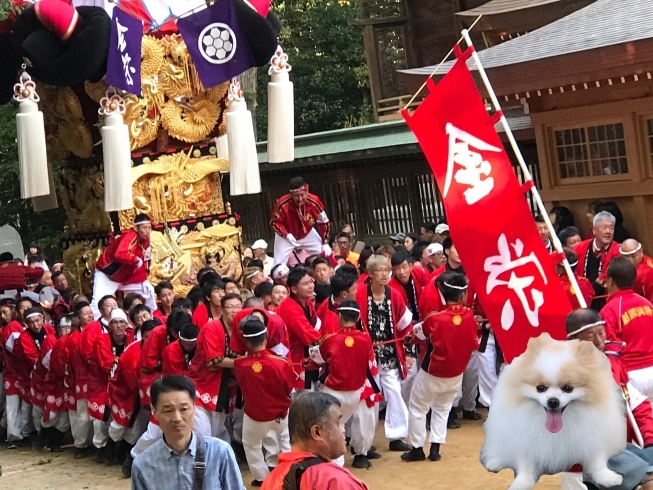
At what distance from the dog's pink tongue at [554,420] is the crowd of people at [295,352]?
1.30 m

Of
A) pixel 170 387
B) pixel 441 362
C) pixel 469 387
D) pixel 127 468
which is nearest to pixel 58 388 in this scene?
pixel 127 468

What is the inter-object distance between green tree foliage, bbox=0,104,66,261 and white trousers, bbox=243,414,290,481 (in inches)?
496

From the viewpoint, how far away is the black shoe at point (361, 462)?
25.9 ft

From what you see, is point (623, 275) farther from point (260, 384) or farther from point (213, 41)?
point (213, 41)

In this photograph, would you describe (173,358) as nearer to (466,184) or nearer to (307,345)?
(307,345)

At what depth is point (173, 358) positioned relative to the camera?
7.84 m

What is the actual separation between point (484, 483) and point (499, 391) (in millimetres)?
2972

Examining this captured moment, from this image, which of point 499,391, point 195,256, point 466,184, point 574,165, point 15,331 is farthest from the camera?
point 195,256

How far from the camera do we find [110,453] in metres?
8.98

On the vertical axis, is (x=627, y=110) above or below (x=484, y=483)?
above

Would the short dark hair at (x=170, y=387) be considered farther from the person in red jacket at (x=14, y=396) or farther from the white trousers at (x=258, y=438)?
the person in red jacket at (x=14, y=396)

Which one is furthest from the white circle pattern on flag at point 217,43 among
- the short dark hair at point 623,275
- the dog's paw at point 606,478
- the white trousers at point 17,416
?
the dog's paw at point 606,478

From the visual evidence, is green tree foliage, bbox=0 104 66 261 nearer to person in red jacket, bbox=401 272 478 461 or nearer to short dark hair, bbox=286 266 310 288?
short dark hair, bbox=286 266 310 288

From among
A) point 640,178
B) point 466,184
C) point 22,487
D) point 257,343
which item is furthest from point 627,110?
point 22,487
